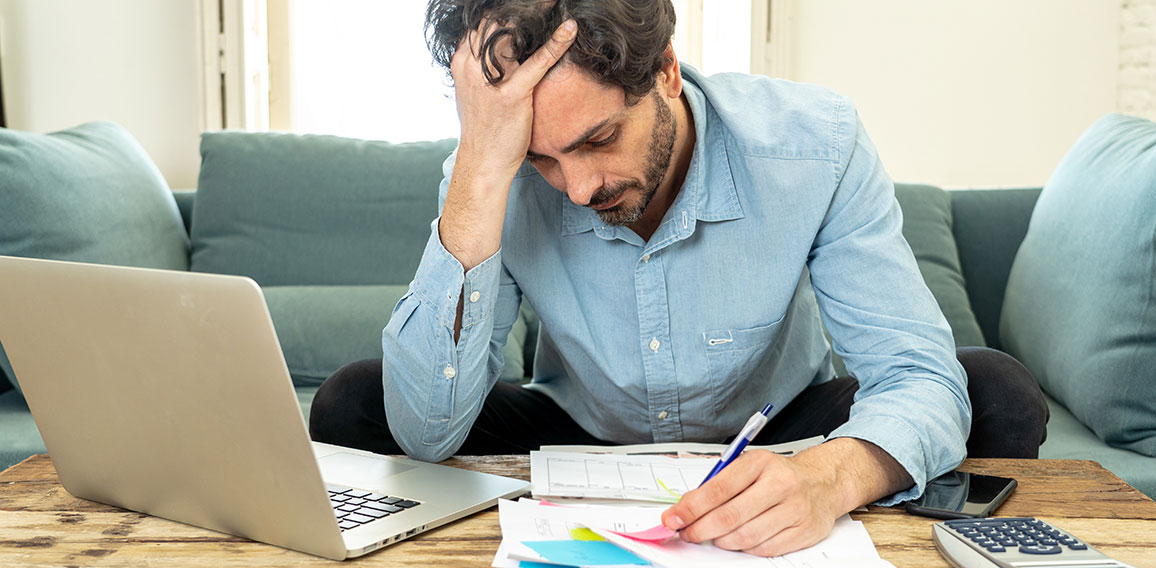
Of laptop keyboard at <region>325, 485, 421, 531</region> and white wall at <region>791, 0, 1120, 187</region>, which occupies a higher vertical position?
white wall at <region>791, 0, 1120, 187</region>

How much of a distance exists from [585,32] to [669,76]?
207 millimetres

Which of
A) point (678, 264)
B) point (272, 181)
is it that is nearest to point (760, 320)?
point (678, 264)

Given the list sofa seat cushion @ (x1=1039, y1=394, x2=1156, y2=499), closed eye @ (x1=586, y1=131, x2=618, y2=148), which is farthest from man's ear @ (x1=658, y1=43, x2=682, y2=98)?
sofa seat cushion @ (x1=1039, y1=394, x2=1156, y2=499)

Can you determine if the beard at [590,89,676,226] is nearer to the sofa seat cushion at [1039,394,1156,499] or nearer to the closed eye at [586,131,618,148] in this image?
the closed eye at [586,131,618,148]

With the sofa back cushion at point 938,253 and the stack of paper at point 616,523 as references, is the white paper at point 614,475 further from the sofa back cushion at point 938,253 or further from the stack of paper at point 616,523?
the sofa back cushion at point 938,253

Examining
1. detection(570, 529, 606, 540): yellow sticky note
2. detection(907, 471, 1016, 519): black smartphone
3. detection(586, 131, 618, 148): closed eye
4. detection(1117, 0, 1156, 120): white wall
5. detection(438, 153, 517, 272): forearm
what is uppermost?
detection(1117, 0, 1156, 120): white wall

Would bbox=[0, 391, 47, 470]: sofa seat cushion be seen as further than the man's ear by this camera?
Yes

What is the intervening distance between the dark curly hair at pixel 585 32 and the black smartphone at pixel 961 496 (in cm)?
52

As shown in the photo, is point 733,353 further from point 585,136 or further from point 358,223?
point 358,223

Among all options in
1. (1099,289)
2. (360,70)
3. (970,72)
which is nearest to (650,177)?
(1099,289)

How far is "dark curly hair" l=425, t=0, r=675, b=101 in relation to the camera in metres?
1.01

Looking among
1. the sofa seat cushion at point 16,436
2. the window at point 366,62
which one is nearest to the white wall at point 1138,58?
the window at point 366,62

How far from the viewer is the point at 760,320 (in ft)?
4.11

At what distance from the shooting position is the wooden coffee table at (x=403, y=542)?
0.75 meters
